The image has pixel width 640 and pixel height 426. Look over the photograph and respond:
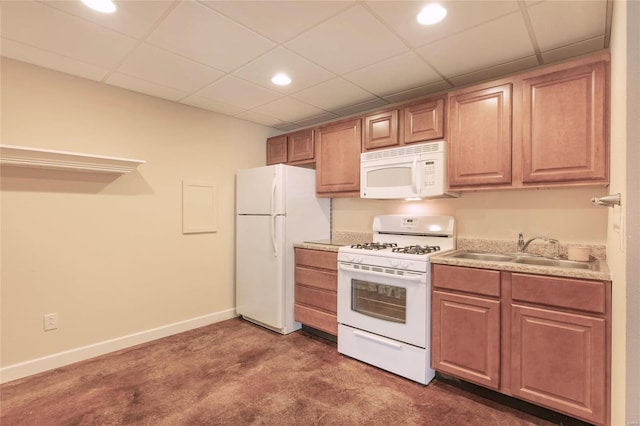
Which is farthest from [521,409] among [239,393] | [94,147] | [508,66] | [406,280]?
[94,147]

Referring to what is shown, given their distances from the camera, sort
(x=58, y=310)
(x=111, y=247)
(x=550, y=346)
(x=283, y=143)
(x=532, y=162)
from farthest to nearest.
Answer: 1. (x=283, y=143)
2. (x=111, y=247)
3. (x=58, y=310)
4. (x=532, y=162)
5. (x=550, y=346)

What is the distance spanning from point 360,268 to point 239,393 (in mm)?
1299

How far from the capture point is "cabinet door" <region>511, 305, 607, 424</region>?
171cm

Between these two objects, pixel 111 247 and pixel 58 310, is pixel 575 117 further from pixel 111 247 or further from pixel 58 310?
pixel 58 310

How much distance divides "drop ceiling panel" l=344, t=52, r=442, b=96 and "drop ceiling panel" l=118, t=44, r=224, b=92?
120cm

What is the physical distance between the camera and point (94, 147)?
2742 mm

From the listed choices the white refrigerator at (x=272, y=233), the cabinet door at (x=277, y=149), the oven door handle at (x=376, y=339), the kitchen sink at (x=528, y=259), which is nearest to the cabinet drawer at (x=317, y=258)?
the white refrigerator at (x=272, y=233)

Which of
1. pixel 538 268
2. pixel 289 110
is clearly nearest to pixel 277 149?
pixel 289 110

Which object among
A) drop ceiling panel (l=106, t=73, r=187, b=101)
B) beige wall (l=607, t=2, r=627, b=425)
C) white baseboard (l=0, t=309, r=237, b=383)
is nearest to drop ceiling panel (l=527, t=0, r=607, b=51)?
beige wall (l=607, t=2, r=627, b=425)

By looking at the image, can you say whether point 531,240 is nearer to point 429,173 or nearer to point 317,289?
point 429,173

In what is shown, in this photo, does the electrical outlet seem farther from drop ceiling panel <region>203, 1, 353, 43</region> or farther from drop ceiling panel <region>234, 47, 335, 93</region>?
drop ceiling panel <region>203, 1, 353, 43</region>

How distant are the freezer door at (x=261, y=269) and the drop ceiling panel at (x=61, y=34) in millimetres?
1890

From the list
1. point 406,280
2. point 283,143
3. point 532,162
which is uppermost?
point 283,143

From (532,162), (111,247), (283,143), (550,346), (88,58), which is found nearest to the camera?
(550,346)
